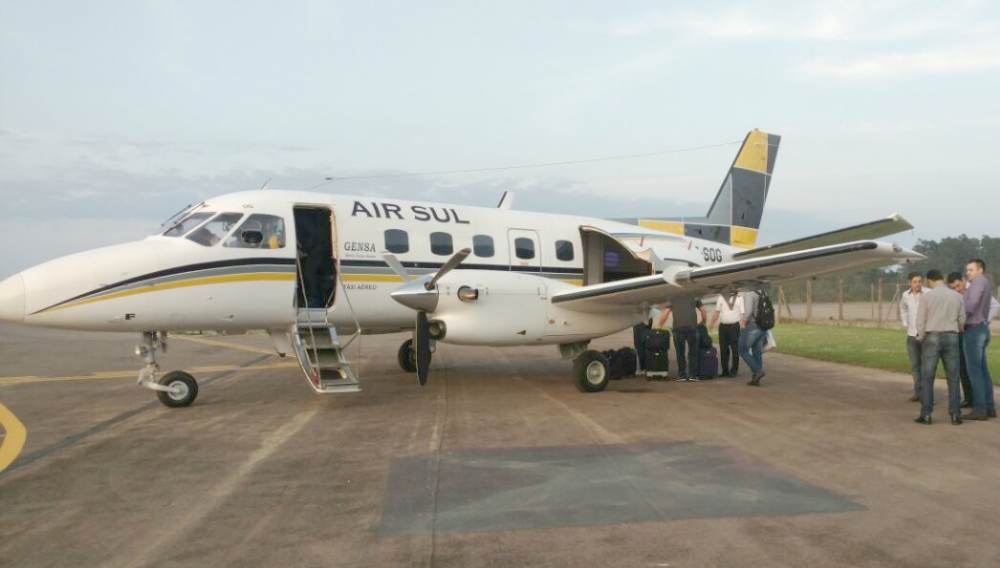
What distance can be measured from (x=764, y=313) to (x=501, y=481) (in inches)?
288

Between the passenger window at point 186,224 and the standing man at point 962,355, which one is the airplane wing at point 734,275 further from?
the passenger window at point 186,224

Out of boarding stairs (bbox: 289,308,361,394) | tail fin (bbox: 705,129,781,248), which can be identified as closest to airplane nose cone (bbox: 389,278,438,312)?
boarding stairs (bbox: 289,308,361,394)

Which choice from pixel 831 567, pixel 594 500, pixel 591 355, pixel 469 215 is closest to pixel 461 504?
pixel 594 500

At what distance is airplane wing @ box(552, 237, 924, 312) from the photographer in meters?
8.31

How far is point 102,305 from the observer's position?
9.19m

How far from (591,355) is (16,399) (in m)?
9.13

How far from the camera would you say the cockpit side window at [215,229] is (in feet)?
33.0

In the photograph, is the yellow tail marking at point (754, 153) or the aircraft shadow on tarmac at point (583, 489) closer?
the aircraft shadow on tarmac at point (583, 489)

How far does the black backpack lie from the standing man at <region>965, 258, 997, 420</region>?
3.10 meters

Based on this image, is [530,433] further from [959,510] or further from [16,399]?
[16,399]

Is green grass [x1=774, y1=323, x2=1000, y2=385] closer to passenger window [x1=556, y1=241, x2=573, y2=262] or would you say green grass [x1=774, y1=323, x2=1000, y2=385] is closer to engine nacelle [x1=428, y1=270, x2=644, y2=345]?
passenger window [x1=556, y1=241, x2=573, y2=262]

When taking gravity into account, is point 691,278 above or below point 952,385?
above

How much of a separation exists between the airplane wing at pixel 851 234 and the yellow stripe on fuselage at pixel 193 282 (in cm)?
914

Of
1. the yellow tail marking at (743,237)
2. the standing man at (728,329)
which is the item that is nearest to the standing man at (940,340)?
the standing man at (728,329)
